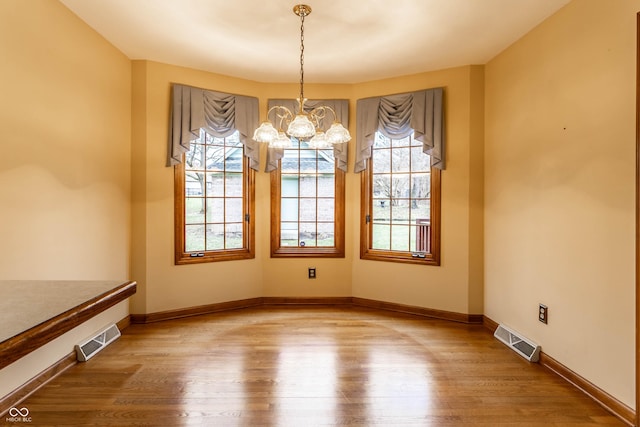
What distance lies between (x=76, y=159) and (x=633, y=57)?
4.01m

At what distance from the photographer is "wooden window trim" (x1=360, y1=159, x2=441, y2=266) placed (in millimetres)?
4133

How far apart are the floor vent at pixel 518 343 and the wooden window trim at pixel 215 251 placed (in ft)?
9.33

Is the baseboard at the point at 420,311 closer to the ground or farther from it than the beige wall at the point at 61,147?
closer to the ground

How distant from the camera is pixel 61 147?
287 cm

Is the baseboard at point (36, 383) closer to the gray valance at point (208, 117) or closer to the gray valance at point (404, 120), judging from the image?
the gray valance at point (208, 117)

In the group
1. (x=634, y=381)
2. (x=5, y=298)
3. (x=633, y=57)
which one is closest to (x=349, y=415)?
(x=634, y=381)

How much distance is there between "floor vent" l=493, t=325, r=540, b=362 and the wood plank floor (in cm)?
7

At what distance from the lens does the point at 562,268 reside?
2783 mm

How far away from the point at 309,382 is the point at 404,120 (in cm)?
293

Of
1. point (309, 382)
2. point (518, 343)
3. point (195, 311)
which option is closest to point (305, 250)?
point (195, 311)

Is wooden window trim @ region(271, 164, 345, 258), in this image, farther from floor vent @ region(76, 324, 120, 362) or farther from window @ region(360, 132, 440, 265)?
floor vent @ region(76, 324, 120, 362)

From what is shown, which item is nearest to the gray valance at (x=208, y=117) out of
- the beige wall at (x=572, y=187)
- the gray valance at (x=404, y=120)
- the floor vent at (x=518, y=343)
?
the gray valance at (x=404, y=120)

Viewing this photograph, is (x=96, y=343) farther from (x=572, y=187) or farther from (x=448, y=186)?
(x=572, y=187)

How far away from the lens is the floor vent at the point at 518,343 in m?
3.02
